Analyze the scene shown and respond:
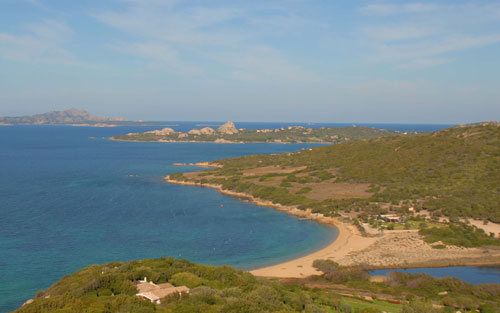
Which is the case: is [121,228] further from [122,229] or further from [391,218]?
[391,218]

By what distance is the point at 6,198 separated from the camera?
213ft

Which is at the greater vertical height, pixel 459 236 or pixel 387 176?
pixel 387 176

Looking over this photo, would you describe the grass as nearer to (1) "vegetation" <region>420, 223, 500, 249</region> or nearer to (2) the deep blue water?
(2) the deep blue water

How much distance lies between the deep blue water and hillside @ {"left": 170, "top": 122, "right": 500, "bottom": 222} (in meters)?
16.1

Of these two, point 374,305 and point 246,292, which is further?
point 374,305

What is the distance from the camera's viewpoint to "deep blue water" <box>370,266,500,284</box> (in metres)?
35.2

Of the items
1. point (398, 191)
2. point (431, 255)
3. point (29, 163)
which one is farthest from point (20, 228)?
point (29, 163)

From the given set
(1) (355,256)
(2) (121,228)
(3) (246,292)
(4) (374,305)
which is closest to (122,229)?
(2) (121,228)

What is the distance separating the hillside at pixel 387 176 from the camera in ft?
195

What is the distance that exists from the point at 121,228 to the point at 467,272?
3894 cm

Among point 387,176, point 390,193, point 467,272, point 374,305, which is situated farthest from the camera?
point 387,176

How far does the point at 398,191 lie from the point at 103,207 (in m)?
47.9

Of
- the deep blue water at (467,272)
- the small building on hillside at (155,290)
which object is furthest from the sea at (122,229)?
the small building on hillside at (155,290)

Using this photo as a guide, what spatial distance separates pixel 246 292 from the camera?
2509cm
